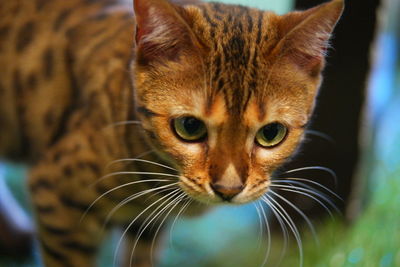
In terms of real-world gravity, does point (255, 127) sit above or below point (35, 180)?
above

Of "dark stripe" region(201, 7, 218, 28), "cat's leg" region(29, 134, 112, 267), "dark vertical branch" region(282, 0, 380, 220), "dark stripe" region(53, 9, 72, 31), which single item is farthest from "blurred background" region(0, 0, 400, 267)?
"dark stripe" region(53, 9, 72, 31)

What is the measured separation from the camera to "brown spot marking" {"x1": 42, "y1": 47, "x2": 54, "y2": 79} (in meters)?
1.60

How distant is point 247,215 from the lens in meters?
2.19

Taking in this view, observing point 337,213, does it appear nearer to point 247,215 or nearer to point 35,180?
point 247,215

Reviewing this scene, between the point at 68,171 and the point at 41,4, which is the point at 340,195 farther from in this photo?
the point at 41,4

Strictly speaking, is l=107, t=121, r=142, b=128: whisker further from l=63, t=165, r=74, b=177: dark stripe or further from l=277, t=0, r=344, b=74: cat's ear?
l=277, t=0, r=344, b=74: cat's ear

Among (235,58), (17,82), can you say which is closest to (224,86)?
(235,58)

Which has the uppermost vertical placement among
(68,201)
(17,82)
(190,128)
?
(17,82)

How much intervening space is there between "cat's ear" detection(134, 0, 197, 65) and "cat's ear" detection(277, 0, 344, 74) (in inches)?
8.1

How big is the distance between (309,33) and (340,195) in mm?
1013

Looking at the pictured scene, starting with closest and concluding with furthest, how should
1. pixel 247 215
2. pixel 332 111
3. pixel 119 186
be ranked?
pixel 119 186, pixel 332 111, pixel 247 215

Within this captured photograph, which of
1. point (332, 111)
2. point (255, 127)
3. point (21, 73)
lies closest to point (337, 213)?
point (332, 111)

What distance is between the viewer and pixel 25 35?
164cm

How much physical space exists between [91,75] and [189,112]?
45 cm
